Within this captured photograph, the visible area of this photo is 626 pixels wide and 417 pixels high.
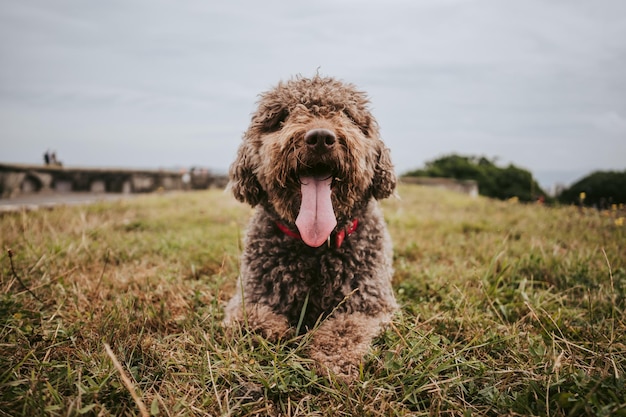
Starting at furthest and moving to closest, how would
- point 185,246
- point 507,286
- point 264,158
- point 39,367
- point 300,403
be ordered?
point 185,246
point 507,286
point 264,158
point 39,367
point 300,403

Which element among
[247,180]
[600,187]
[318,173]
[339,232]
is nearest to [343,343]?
[339,232]

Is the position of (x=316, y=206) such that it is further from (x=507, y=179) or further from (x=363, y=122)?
(x=507, y=179)

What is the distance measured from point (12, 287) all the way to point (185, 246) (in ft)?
5.76

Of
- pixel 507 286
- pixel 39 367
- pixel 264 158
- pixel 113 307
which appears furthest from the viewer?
pixel 507 286

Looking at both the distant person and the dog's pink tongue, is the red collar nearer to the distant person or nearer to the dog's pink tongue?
the dog's pink tongue

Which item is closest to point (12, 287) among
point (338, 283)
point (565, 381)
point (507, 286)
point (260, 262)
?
point (260, 262)

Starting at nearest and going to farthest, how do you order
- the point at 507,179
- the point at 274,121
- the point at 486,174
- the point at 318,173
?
the point at 318,173 < the point at 274,121 < the point at 507,179 < the point at 486,174

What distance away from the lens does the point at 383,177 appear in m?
2.84

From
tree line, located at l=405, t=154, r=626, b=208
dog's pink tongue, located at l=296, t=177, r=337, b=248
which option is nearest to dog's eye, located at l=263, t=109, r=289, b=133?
dog's pink tongue, located at l=296, t=177, r=337, b=248

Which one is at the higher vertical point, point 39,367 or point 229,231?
point 229,231

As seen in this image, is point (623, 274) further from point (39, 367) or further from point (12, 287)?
point (12, 287)

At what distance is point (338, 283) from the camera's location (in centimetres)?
250

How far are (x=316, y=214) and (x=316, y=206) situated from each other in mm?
64

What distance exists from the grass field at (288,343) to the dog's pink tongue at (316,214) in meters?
0.66
